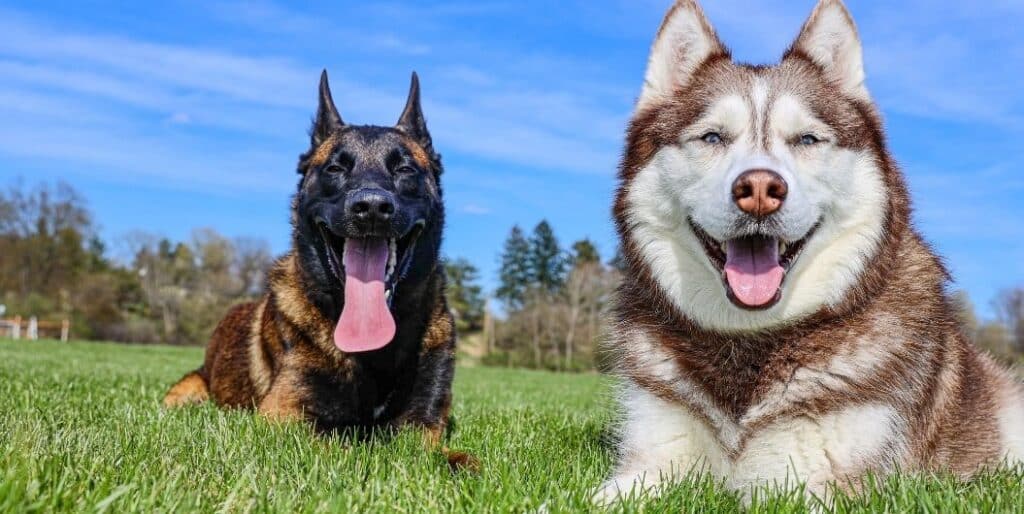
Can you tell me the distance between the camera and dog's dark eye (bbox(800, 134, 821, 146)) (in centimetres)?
379

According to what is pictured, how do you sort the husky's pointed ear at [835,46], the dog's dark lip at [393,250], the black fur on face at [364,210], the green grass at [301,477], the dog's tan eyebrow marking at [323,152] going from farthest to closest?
the dog's tan eyebrow marking at [323,152] → the dog's dark lip at [393,250] → the black fur on face at [364,210] → the husky's pointed ear at [835,46] → the green grass at [301,477]

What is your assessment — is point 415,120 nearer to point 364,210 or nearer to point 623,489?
point 364,210

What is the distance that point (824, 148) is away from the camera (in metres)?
3.78

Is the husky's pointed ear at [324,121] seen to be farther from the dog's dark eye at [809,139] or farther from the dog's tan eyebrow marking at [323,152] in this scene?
the dog's dark eye at [809,139]

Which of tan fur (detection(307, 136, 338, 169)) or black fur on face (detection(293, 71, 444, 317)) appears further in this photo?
tan fur (detection(307, 136, 338, 169))

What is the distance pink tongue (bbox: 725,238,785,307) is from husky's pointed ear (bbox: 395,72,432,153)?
2960mm

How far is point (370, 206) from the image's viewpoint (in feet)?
16.4

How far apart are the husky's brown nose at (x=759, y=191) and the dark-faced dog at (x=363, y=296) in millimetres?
2333

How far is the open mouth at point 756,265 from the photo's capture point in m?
3.74

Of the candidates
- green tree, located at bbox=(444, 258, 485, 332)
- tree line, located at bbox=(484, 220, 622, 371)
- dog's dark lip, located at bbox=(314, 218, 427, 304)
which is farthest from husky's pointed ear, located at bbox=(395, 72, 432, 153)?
green tree, located at bbox=(444, 258, 485, 332)

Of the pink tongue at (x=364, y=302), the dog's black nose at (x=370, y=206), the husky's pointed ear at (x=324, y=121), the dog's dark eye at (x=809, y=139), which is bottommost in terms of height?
the pink tongue at (x=364, y=302)

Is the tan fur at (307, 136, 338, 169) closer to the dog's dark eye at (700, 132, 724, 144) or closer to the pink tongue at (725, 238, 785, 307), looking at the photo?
the dog's dark eye at (700, 132, 724, 144)

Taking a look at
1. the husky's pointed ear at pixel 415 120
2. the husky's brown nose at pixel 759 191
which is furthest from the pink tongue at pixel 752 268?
the husky's pointed ear at pixel 415 120

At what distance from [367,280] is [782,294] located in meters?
2.69
